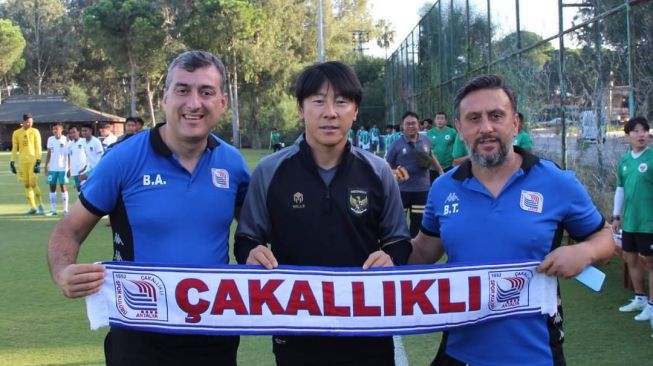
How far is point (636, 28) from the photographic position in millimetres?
8188

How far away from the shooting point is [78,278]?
2.97 meters

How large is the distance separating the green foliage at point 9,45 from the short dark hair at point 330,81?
7308 cm

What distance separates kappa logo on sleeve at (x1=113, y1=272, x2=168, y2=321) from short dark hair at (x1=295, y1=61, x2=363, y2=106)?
111cm

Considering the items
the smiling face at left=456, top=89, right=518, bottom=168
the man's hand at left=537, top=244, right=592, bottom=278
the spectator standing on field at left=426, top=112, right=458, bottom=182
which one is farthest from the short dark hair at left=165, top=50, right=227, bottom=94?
the spectator standing on field at left=426, top=112, right=458, bottom=182

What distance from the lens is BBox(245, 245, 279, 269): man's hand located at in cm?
299

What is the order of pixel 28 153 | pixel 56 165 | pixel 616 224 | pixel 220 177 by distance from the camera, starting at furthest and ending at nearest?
pixel 56 165
pixel 28 153
pixel 616 224
pixel 220 177

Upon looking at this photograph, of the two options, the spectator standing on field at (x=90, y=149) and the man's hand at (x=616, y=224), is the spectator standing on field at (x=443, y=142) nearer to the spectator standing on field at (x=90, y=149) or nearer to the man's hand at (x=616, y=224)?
the man's hand at (x=616, y=224)

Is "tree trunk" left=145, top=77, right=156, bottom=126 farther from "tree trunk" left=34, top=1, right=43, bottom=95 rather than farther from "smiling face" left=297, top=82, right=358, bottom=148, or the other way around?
"smiling face" left=297, top=82, right=358, bottom=148

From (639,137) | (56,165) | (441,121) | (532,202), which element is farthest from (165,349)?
(56,165)

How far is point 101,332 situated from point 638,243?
5287 mm

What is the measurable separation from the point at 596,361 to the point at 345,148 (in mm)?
3432

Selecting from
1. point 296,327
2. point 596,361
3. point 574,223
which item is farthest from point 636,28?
point 296,327

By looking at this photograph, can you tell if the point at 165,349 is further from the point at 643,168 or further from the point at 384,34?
the point at 384,34

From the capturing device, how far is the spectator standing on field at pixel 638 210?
652cm
